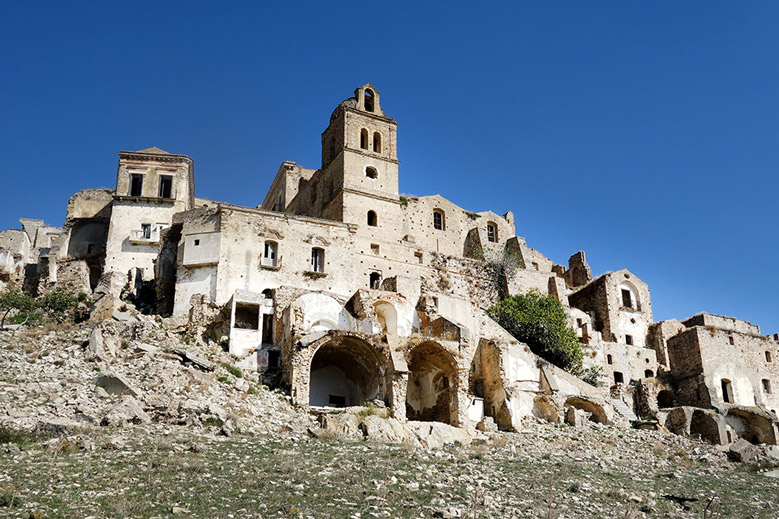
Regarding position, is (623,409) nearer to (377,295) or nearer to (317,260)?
(377,295)

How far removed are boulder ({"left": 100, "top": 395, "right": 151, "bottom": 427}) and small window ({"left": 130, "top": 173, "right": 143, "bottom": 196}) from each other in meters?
22.4

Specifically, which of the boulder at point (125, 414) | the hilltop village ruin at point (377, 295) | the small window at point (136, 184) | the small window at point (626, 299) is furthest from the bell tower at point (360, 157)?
the boulder at point (125, 414)

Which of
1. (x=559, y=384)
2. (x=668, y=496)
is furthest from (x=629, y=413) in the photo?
(x=668, y=496)

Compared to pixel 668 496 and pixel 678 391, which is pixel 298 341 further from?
pixel 678 391

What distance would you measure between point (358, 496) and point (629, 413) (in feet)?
86.7

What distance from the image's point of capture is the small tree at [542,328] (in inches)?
1766

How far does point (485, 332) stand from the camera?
43.2m

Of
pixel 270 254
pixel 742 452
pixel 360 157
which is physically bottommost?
pixel 742 452

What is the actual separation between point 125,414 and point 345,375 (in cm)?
1395

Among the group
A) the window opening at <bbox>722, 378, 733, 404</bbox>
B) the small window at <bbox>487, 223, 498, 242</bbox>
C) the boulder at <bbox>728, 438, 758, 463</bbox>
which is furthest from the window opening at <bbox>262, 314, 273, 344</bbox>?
the window opening at <bbox>722, 378, 733, 404</bbox>

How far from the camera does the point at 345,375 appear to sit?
1475 inches

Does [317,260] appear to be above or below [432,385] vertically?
above

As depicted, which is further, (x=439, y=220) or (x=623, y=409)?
(x=439, y=220)

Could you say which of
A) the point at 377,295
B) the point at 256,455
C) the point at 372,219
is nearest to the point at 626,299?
the point at 372,219
